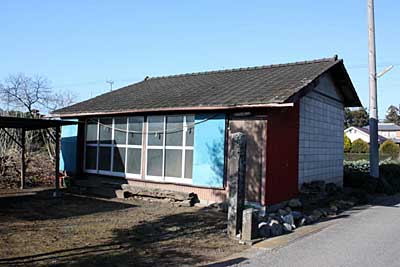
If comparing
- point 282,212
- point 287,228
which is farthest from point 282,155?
point 287,228

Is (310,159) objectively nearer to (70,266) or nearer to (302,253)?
(302,253)

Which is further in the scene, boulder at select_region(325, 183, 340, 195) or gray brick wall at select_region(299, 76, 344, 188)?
boulder at select_region(325, 183, 340, 195)

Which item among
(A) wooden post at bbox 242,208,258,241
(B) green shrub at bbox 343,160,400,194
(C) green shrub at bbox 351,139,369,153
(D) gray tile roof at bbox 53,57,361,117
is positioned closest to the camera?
(A) wooden post at bbox 242,208,258,241

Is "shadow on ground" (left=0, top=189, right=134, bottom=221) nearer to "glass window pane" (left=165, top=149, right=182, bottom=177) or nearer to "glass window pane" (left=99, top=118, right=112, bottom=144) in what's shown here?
"glass window pane" (left=165, top=149, right=182, bottom=177)

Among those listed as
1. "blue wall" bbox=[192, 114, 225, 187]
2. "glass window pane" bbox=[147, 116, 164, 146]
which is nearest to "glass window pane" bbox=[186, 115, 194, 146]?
"blue wall" bbox=[192, 114, 225, 187]

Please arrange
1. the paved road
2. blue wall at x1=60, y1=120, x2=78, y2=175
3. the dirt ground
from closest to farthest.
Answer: the dirt ground
the paved road
blue wall at x1=60, y1=120, x2=78, y2=175

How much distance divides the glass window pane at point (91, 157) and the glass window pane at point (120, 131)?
4.59 feet

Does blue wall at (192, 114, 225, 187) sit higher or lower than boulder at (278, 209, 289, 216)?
higher

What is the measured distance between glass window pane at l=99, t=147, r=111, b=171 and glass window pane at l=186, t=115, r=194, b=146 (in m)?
3.90

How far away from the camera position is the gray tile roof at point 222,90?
11188mm

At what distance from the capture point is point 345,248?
748cm

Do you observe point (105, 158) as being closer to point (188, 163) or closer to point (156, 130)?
point (156, 130)

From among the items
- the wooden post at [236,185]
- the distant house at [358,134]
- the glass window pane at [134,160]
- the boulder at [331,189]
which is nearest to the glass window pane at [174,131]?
the glass window pane at [134,160]

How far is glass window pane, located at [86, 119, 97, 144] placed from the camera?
1548cm
